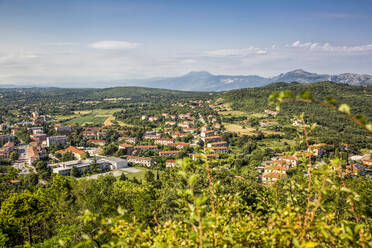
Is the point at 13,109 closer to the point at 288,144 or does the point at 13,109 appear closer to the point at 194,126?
the point at 194,126

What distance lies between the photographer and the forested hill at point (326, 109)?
171 feet

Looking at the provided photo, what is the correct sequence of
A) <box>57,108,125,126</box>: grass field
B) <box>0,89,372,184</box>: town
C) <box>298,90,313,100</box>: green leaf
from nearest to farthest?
<box>298,90,313,100</box>: green leaf, <box>0,89,372,184</box>: town, <box>57,108,125,126</box>: grass field

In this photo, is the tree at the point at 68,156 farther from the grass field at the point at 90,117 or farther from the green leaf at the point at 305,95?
the green leaf at the point at 305,95

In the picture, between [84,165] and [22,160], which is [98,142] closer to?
[22,160]

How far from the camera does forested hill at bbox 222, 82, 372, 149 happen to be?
52219 mm

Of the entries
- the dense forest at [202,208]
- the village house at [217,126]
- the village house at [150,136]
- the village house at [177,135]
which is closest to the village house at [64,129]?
the village house at [150,136]

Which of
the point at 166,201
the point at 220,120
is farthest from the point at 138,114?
the point at 166,201

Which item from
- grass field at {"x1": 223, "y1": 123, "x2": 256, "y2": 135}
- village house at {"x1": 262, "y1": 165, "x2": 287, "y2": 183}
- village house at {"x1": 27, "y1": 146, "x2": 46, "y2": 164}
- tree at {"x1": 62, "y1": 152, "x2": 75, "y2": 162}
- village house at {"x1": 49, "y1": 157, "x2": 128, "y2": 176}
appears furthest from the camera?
grass field at {"x1": 223, "y1": 123, "x2": 256, "y2": 135}

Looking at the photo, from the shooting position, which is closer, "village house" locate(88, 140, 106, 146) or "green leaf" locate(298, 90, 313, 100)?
"green leaf" locate(298, 90, 313, 100)

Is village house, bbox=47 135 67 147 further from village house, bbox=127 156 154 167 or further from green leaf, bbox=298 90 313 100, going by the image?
green leaf, bbox=298 90 313 100

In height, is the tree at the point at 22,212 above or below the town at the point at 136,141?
above

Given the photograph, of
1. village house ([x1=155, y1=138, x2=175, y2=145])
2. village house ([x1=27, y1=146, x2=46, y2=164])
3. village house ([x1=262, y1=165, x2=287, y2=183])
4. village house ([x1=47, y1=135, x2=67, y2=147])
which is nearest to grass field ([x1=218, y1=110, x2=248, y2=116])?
village house ([x1=155, y1=138, x2=175, y2=145])

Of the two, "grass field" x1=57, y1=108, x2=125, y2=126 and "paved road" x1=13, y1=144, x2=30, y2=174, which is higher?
"grass field" x1=57, y1=108, x2=125, y2=126

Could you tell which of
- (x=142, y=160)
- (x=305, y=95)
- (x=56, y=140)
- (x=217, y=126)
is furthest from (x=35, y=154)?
(x=305, y=95)
